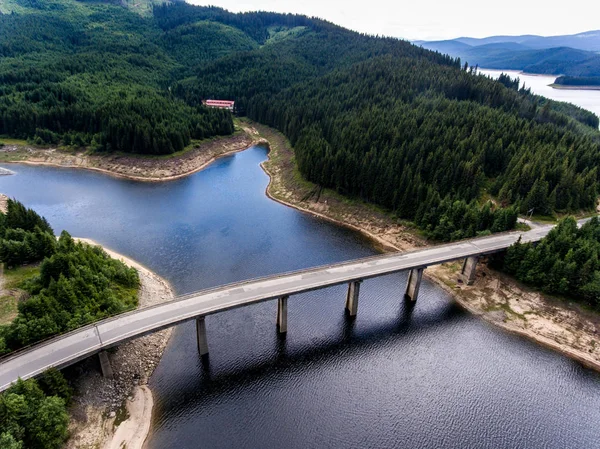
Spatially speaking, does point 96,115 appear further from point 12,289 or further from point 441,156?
point 441,156

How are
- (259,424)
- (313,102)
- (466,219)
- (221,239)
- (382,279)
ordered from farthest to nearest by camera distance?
(313,102), (221,239), (466,219), (382,279), (259,424)

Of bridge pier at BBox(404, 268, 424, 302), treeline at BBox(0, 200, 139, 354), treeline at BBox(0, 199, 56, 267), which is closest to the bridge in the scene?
bridge pier at BBox(404, 268, 424, 302)

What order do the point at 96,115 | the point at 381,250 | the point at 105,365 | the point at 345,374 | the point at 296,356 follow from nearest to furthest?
the point at 105,365 < the point at 345,374 < the point at 296,356 < the point at 381,250 < the point at 96,115

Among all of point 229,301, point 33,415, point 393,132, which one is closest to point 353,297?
point 229,301

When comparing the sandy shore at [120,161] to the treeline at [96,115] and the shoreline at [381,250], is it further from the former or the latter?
the shoreline at [381,250]

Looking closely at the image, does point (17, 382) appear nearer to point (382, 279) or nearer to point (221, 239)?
point (221, 239)

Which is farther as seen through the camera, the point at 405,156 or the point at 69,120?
the point at 69,120

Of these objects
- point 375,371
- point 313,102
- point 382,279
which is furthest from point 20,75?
point 375,371
